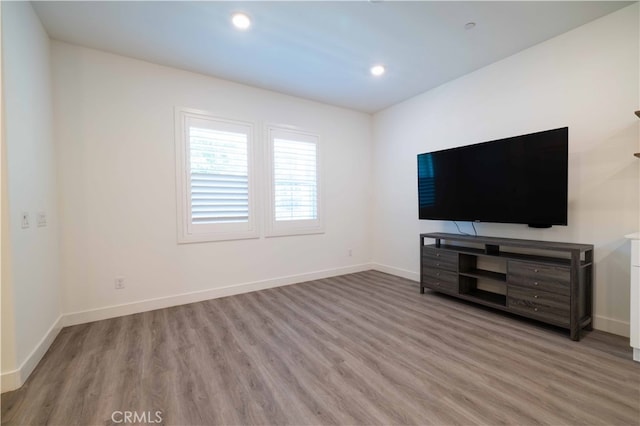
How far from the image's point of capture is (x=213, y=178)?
3.51m

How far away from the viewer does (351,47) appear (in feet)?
9.45

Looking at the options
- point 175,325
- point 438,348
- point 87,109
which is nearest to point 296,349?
point 438,348

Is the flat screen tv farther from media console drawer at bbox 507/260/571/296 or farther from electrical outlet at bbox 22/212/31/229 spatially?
electrical outlet at bbox 22/212/31/229

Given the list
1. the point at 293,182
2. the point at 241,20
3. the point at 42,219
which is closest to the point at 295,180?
the point at 293,182

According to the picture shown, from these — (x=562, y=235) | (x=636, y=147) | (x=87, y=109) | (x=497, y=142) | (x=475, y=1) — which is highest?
(x=475, y=1)

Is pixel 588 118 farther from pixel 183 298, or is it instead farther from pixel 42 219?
pixel 42 219

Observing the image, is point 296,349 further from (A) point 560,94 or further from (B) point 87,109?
(A) point 560,94

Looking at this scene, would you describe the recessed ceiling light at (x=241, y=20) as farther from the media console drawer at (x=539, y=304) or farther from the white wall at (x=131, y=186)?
the media console drawer at (x=539, y=304)

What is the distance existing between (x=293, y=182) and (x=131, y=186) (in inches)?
81.9

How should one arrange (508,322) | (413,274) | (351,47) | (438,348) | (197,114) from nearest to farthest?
(438,348), (508,322), (351,47), (197,114), (413,274)

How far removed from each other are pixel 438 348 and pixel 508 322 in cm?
102

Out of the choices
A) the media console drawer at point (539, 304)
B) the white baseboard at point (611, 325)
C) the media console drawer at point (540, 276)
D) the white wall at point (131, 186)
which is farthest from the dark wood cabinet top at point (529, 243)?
the white wall at point (131, 186)

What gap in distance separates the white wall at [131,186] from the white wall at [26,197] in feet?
0.59

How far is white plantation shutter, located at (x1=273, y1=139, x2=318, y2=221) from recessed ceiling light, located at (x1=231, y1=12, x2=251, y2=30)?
1665 mm
